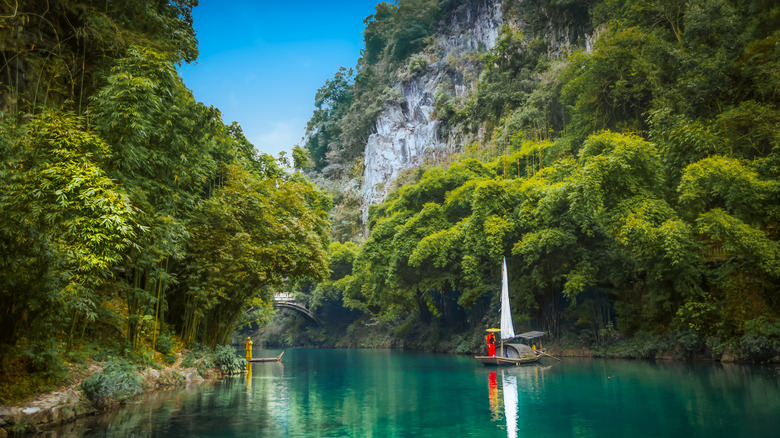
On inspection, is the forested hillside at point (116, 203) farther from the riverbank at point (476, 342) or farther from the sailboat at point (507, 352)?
the riverbank at point (476, 342)

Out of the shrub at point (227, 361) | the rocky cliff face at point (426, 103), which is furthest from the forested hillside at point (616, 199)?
the shrub at point (227, 361)

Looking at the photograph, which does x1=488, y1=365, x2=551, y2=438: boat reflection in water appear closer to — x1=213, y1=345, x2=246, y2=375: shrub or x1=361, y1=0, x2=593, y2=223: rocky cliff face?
x1=213, y1=345, x2=246, y2=375: shrub

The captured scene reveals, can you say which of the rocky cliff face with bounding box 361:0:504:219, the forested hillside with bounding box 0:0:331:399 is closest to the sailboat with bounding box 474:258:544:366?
the forested hillside with bounding box 0:0:331:399

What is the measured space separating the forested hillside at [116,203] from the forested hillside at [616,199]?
→ 39.4 feet

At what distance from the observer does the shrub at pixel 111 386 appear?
9984 mm

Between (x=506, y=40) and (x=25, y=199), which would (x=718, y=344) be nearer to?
(x=25, y=199)

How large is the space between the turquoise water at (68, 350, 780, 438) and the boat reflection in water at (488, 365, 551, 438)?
0.03 metres

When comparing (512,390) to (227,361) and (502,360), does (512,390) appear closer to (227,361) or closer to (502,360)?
(502,360)

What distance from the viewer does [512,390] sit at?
1398 cm

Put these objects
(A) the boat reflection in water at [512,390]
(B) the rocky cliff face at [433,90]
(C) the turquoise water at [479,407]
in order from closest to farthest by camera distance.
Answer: (C) the turquoise water at [479,407]
(A) the boat reflection in water at [512,390]
(B) the rocky cliff face at [433,90]

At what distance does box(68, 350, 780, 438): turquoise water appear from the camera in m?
8.62

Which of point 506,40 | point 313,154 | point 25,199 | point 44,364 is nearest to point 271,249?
point 44,364

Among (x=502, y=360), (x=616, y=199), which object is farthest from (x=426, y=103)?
(x=502, y=360)

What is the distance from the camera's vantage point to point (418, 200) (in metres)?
34.2
